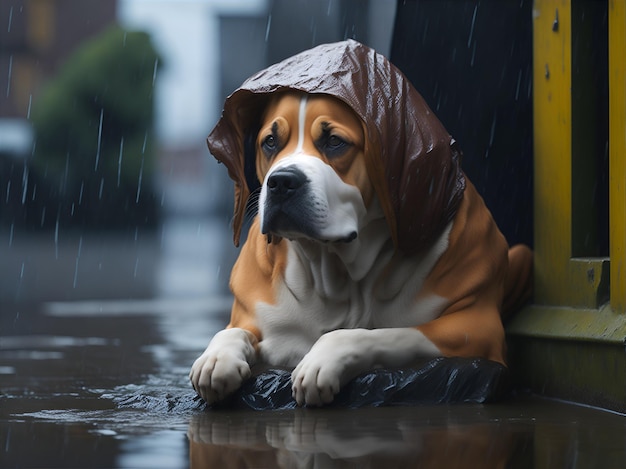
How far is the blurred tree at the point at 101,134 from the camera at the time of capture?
1152 inches

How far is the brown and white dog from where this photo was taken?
10.7ft

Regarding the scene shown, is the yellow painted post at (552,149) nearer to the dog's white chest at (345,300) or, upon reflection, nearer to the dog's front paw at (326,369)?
the dog's white chest at (345,300)

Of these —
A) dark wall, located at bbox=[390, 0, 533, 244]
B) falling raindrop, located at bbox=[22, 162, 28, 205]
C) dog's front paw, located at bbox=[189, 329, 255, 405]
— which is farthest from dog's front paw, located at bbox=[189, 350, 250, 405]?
falling raindrop, located at bbox=[22, 162, 28, 205]

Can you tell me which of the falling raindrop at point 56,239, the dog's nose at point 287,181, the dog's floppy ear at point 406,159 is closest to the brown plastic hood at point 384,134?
the dog's floppy ear at point 406,159

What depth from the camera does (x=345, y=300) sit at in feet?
11.8

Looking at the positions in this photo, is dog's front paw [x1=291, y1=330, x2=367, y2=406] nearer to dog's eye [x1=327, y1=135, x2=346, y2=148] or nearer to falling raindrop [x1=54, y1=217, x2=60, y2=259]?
dog's eye [x1=327, y1=135, x2=346, y2=148]

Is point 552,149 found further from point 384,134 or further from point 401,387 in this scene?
point 401,387

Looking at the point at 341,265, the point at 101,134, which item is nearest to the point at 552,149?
the point at 341,265

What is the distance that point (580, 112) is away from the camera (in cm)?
388

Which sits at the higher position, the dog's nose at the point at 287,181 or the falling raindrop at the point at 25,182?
the dog's nose at the point at 287,181

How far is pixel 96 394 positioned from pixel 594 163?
1930 mm

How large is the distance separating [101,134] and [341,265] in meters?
28.3

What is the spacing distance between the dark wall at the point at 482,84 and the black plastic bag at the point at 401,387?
1.46m

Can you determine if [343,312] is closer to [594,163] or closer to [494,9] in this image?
A: [594,163]
